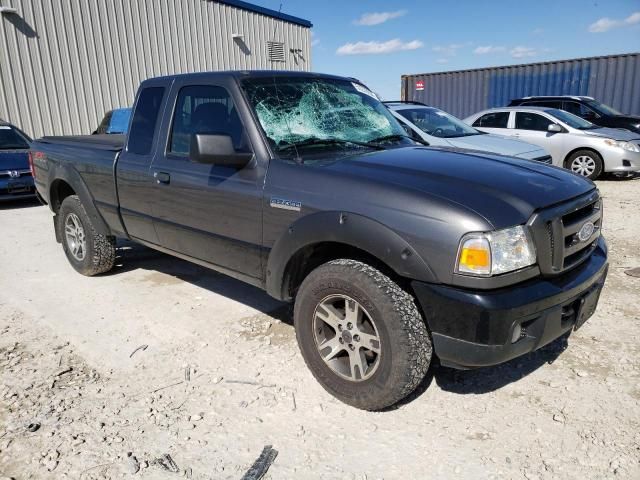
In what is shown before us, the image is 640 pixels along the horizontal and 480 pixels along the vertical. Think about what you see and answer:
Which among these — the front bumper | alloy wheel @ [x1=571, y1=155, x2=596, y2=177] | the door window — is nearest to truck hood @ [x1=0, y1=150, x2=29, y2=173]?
the door window

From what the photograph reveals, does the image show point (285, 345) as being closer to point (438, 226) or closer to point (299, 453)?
point (299, 453)

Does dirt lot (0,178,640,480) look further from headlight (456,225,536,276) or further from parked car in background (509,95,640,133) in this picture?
parked car in background (509,95,640,133)

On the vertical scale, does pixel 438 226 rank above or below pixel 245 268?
above

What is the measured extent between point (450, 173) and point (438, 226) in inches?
20.6

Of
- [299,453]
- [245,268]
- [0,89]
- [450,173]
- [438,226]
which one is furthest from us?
[0,89]

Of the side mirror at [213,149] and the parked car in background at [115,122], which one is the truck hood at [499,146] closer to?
the side mirror at [213,149]

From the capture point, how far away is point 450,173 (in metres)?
2.67

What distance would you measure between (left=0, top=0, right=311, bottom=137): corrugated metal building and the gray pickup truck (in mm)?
9962

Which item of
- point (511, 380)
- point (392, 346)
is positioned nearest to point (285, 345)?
point (392, 346)

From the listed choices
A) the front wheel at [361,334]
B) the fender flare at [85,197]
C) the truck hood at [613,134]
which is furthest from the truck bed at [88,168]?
the truck hood at [613,134]

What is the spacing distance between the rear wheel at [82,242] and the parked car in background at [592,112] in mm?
11021

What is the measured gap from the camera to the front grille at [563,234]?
234 cm

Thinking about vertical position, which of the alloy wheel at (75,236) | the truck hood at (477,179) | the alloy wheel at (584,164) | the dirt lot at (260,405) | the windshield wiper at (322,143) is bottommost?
the dirt lot at (260,405)

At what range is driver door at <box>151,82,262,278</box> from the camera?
310cm
